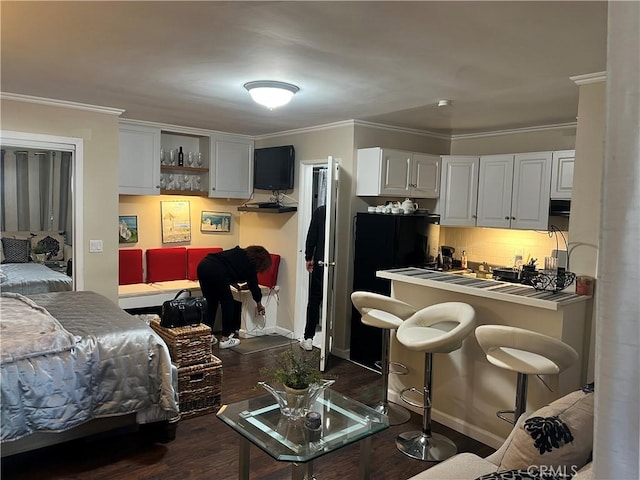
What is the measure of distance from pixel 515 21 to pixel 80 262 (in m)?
4.12

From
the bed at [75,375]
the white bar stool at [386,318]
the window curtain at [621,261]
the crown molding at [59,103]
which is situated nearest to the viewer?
the window curtain at [621,261]

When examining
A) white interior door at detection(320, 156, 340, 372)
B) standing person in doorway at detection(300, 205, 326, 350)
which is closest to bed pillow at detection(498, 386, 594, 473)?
white interior door at detection(320, 156, 340, 372)

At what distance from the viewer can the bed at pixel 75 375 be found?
2.52 metres

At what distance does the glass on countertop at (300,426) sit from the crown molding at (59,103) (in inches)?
128

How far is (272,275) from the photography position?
19.2 ft

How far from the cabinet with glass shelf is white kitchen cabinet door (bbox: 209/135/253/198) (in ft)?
0.34

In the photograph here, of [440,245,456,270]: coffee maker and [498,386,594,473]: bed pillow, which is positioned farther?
[440,245,456,270]: coffee maker

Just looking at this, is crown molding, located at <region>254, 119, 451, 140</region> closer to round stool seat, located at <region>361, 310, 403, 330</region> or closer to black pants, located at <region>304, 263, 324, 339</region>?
black pants, located at <region>304, 263, 324, 339</region>

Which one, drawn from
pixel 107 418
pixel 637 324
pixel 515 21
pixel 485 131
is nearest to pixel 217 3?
pixel 515 21

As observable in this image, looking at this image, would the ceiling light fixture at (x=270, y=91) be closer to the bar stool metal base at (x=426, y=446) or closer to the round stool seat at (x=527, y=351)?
the round stool seat at (x=527, y=351)

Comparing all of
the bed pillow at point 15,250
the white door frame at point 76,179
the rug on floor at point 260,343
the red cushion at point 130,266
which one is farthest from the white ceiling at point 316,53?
the rug on floor at point 260,343

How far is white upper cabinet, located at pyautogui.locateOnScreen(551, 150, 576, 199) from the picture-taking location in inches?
175

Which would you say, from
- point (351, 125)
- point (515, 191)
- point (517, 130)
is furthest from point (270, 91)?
point (517, 130)

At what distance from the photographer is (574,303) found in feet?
9.61
